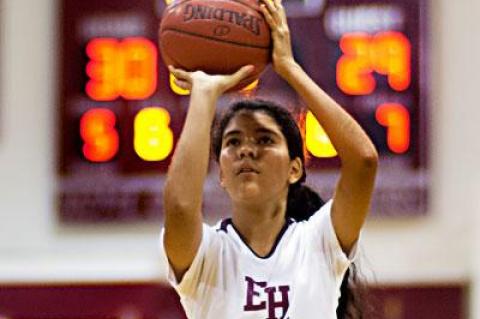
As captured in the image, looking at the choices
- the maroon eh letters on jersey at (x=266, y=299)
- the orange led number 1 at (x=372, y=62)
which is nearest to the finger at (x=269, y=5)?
the maroon eh letters on jersey at (x=266, y=299)

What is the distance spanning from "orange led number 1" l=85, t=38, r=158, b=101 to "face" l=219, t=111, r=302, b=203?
9.56ft

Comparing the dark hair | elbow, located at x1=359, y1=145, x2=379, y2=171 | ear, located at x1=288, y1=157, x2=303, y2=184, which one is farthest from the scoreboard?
elbow, located at x1=359, y1=145, x2=379, y2=171

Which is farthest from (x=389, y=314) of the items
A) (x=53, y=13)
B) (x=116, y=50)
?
(x=53, y=13)

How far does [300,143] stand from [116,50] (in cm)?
295

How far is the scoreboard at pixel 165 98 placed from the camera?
5586mm

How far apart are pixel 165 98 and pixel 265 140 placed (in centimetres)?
293

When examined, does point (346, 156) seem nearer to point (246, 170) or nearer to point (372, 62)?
point (246, 170)

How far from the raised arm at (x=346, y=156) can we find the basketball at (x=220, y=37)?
7cm

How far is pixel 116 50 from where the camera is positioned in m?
5.73

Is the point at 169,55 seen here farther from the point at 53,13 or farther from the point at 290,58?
the point at 53,13

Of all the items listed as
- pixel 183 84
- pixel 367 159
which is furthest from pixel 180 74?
pixel 367 159

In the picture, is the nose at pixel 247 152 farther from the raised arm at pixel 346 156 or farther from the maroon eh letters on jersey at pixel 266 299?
the maroon eh letters on jersey at pixel 266 299

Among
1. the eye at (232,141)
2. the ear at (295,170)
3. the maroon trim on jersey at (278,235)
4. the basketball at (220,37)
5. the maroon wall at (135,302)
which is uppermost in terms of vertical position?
the basketball at (220,37)

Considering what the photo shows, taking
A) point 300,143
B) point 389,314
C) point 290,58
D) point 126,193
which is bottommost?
point 389,314
